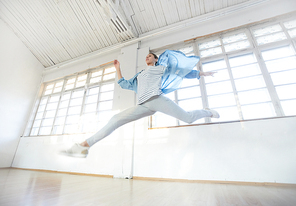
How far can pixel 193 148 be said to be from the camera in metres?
2.32

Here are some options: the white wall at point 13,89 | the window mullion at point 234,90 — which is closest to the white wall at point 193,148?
the window mullion at point 234,90

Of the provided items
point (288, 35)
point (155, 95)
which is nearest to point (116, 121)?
point (155, 95)

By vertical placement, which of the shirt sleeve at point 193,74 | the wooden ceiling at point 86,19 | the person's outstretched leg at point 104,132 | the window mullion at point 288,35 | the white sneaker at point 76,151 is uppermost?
the wooden ceiling at point 86,19

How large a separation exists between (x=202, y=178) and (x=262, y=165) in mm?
799

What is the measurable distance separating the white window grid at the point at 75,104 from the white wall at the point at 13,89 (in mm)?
271

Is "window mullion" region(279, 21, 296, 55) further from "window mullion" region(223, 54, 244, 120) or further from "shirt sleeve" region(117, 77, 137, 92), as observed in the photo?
"shirt sleeve" region(117, 77, 137, 92)

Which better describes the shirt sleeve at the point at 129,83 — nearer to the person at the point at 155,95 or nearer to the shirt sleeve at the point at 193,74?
the person at the point at 155,95

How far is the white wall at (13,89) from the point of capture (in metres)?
3.83

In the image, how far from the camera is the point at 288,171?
1824 millimetres

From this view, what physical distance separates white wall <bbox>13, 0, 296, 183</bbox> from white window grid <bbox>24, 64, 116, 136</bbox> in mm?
342

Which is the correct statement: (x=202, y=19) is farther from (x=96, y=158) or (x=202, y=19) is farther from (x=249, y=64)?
(x=96, y=158)

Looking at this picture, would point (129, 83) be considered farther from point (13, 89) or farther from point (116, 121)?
point (13, 89)

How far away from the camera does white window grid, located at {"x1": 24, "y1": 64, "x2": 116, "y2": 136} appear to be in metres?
3.54

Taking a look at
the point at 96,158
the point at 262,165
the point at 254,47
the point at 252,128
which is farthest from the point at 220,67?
the point at 96,158
